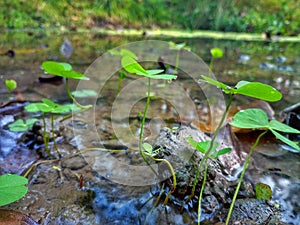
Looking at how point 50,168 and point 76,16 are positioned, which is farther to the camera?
point 76,16

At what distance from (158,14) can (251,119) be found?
380 inches

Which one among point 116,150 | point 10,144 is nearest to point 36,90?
point 10,144

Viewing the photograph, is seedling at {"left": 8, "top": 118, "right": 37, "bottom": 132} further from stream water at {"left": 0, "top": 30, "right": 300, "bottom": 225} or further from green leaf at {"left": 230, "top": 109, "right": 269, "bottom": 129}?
green leaf at {"left": 230, "top": 109, "right": 269, "bottom": 129}

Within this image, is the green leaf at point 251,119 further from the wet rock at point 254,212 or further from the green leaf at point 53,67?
the green leaf at point 53,67

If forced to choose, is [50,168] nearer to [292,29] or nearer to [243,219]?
[243,219]

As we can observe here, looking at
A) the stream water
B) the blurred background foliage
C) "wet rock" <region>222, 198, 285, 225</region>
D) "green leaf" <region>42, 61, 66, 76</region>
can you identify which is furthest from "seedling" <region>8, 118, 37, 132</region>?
the blurred background foliage

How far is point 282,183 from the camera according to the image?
90cm

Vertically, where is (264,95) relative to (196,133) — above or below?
above

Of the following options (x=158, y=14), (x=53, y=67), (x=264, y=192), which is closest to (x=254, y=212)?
(x=264, y=192)

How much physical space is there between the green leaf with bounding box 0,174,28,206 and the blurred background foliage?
677 centimetres

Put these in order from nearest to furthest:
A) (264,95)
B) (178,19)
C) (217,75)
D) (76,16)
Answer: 1. (264,95)
2. (217,75)
3. (76,16)
4. (178,19)

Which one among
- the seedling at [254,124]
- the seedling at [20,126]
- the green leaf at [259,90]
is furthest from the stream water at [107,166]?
the green leaf at [259,90]

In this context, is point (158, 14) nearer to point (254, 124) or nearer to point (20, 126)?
point (20, 126)

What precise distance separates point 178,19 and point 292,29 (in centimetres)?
422
